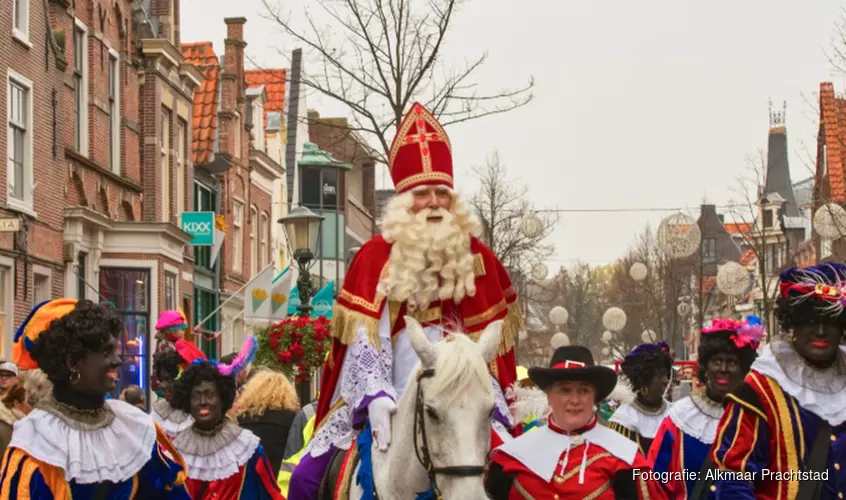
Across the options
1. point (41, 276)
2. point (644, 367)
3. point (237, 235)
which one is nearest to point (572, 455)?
point (644, 367)

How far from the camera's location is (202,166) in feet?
126

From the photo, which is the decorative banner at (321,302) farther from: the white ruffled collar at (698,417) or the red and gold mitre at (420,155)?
the red and gold mitre at (420,155)

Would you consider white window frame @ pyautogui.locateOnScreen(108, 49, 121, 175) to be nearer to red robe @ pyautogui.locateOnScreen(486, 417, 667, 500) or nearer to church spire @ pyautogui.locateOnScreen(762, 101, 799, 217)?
red robe @ pyautogui.locateOnScreen(486, 417, 667, 500)

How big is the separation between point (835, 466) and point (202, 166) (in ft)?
109

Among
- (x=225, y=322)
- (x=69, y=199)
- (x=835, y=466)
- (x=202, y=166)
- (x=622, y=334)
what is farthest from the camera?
(x=622, y=334)

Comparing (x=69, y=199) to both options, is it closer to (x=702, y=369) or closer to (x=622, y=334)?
(x=702, y=369)

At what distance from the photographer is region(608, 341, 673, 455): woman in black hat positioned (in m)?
10.8

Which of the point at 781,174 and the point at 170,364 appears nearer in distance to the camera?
the point at 170,364

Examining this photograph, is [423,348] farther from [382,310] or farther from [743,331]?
[743,331]

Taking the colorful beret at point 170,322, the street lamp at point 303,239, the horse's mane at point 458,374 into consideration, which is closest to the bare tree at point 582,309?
the street lamp at point 303,239

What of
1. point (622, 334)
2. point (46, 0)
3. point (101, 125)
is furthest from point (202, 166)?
point (622, 334)

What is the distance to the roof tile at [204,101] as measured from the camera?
3869 cm

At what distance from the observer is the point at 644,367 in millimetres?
11234

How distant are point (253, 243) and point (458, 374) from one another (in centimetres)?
3890
